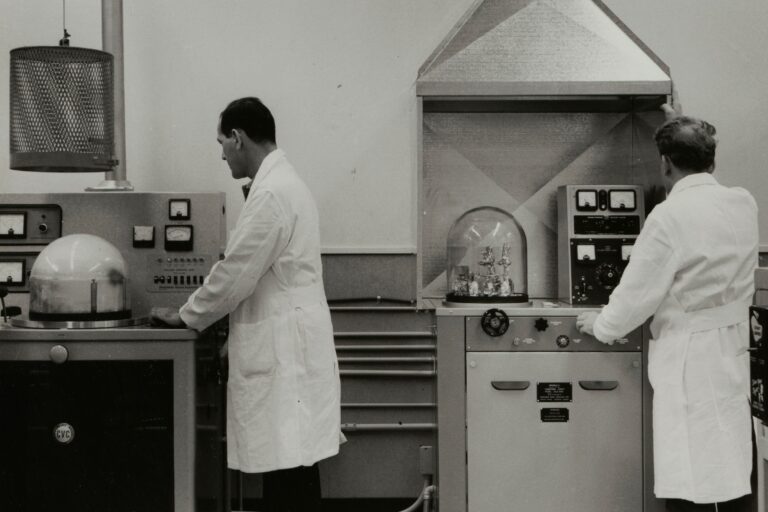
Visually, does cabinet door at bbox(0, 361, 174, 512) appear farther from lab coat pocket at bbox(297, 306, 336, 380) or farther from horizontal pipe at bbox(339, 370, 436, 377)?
horizontal pipe at bbox(339, 370, 436, 377)

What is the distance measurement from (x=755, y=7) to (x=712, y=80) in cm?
38

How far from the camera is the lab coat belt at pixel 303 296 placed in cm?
241

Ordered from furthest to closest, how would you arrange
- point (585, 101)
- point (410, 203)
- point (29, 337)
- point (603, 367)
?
point (410, 203) → point (585, 101) → point (603, 367) → point (29, 337)

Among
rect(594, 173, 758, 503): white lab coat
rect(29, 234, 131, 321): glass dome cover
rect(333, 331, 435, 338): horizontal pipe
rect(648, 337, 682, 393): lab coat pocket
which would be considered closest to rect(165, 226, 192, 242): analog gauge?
rect(29, 234, 131, 321): glass dome cover

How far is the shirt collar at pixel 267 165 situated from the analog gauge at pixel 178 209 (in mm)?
384

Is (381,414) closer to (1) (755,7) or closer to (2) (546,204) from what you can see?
(2) (546,204)

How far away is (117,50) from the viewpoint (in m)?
3.09

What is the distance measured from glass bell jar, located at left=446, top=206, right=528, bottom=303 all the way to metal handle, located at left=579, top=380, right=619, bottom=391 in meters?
0.47

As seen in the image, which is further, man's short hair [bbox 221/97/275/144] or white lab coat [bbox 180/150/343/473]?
man's short hair [bbox 221/97/275/144]

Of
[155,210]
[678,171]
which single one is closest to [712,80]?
[678,171]

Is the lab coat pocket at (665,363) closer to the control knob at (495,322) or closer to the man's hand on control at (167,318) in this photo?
the control knob at (495,322)

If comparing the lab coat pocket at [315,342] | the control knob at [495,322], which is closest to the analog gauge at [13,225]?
the lab coat pocket at [315,342]

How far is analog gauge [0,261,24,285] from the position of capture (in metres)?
2.73

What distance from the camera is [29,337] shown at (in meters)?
2.31
